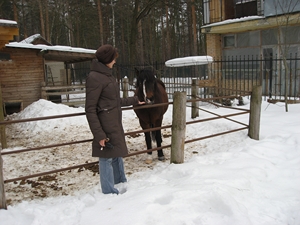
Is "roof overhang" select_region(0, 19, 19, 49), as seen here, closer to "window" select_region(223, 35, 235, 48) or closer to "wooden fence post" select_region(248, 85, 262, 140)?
"wooden fence post" select_region(248, 85, 262, 140)

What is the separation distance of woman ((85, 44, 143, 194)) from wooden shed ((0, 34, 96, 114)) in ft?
30.9

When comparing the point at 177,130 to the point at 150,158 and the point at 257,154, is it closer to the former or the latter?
the point at 150,158

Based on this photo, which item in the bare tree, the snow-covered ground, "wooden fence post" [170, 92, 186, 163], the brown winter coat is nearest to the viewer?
the snow-covered ground

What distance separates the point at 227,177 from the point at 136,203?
1291 mm

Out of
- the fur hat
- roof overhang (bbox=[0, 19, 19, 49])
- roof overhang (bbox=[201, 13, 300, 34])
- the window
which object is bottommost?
the fur hat

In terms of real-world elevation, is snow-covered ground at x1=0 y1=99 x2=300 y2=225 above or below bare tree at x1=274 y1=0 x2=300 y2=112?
below

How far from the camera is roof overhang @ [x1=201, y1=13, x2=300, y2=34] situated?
1073 centimetres

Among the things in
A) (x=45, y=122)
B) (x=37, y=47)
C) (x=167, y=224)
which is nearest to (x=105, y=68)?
(x=167, y=224)

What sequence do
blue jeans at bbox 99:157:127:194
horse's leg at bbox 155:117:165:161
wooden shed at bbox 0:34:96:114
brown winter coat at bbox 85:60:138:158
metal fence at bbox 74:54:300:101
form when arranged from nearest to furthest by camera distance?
1. brown winter coat at bbox 85:60:138:158
2. blue jeans at bbox 99:157:127:194
3. horse's leg at bbox 155:117:165:161
4. metal fence at bbox 74:54:300:101
5. wooden shed at bbox 0:34:96:114

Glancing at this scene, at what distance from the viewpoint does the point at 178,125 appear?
407 centimetres

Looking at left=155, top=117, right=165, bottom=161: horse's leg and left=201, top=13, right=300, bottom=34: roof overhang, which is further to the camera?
left=201, top=13, right=300, bottom=34: roof overhang

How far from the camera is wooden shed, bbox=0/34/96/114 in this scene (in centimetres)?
1152

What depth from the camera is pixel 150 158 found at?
4.63m

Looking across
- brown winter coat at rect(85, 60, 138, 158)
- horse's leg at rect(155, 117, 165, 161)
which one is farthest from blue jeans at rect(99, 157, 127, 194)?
horse's leg at rect(155, 117, 165, 161)
